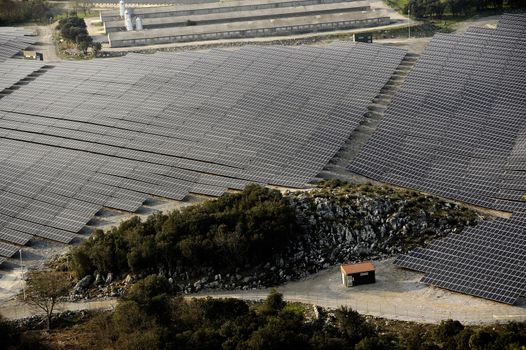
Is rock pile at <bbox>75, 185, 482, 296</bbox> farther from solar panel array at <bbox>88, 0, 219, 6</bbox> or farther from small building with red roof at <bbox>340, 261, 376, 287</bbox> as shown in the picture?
solar panel array at <bbox>88, 0, 219, 6</bbox>

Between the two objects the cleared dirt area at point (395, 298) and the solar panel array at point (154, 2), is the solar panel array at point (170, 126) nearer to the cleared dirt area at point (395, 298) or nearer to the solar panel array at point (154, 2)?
the cleared dirt area at point (395, 298)

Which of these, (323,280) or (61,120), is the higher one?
(61,120)

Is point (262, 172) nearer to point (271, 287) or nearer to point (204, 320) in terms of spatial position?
point (271, 287)

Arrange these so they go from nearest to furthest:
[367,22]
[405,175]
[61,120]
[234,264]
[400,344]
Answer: [400,344] → [234,264] → [405,175] → [61,120] → [367,22]

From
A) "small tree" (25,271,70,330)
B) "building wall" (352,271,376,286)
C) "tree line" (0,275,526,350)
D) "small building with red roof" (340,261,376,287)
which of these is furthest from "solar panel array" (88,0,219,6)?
"tree line" (0,275,526,350)

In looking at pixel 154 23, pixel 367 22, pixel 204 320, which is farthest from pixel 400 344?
pixel 154 23
